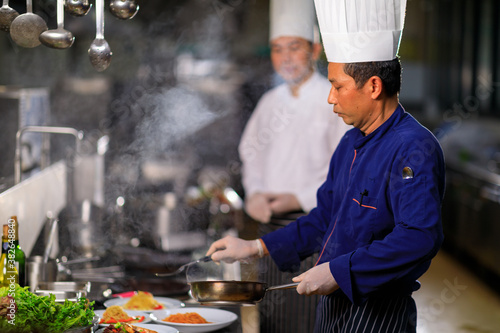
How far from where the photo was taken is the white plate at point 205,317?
1.61 m

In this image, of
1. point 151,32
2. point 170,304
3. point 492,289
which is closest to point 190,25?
point 151,32

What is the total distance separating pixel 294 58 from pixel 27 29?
140 cm

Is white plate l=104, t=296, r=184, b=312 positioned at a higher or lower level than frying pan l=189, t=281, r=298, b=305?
lower

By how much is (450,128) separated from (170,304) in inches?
240

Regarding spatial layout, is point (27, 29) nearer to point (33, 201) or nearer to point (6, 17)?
point (6, 17)

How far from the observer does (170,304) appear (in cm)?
189

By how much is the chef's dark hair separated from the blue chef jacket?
69mm

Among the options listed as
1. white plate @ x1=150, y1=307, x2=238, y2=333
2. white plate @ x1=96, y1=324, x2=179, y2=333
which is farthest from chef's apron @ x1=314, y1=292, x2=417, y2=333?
white plate @ x1=96, y1=324, x2=179, y2=333

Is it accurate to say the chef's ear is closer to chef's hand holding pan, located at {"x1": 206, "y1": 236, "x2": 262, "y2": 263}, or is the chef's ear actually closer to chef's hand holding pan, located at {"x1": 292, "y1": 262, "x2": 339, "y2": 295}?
chef's hand holding pan, located at {"x1": 292, "y1": 262, "x2": 339, "y2": 295}

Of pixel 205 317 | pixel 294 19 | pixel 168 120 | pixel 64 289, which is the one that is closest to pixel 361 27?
pixel 205 317

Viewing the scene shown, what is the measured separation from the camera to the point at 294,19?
294 centimetres

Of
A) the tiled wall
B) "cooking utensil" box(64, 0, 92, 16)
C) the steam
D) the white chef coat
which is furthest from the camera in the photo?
the steam

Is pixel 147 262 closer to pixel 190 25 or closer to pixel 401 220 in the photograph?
pixel 401 220

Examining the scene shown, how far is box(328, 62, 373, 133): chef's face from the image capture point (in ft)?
5.24
